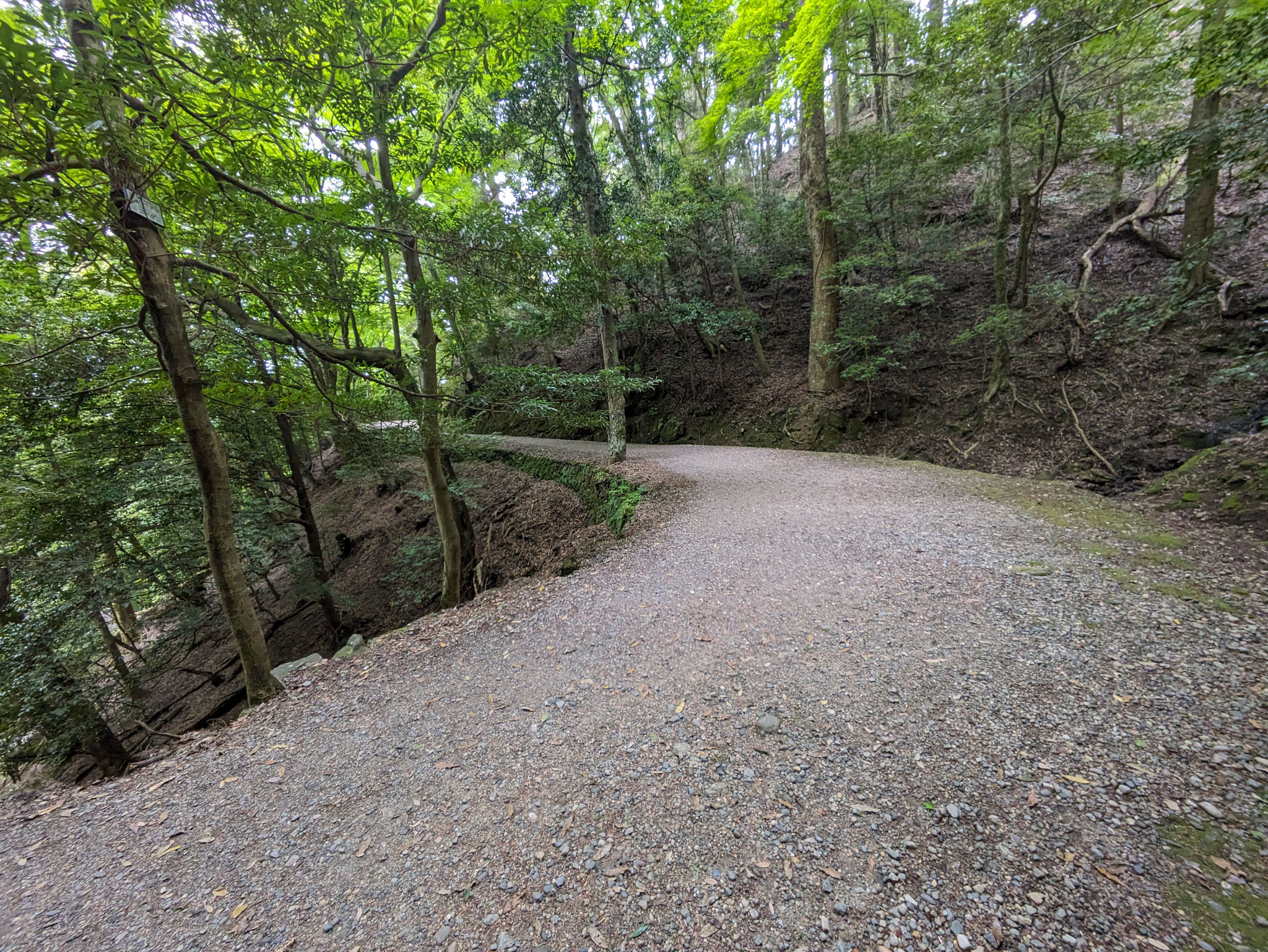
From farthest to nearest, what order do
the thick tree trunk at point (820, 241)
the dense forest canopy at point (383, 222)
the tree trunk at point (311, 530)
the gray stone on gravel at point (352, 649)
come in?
the thick tree trunk at point (820, 241)
the tree trunk at point (311, 530)
the gray stone on gravel at point (352, 649)
the dense forest canopy at point (383, 222)

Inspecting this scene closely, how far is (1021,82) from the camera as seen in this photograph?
5.57 meters

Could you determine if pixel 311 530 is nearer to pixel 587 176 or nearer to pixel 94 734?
pixel 94 734

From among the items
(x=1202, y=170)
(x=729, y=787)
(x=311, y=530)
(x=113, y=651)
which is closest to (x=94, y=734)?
(x=113, y=651)

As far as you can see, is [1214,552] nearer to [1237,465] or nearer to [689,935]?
[1237,465]

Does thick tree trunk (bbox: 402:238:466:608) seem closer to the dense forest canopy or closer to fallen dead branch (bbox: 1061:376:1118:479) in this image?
the dense forest canopy

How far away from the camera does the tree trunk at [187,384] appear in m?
2.63

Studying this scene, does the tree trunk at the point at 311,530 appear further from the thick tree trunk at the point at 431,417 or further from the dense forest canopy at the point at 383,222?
the thick tree trunk at the point at 431,417

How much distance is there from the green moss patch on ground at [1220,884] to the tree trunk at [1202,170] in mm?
5563

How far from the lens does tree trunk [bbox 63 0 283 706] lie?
2.63m

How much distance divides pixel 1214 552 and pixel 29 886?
7.83m

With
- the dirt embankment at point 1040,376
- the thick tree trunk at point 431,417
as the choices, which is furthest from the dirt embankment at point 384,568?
the dirt embankment at point 1040,376

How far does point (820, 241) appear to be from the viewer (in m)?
8.89

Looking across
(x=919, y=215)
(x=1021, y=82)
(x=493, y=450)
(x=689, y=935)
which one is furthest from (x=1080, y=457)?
(x=493, y=450)

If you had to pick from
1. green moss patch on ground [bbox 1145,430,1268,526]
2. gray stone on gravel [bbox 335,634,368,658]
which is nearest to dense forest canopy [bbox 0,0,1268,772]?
gray stone on gravel [bbox 335,634,368,658]
